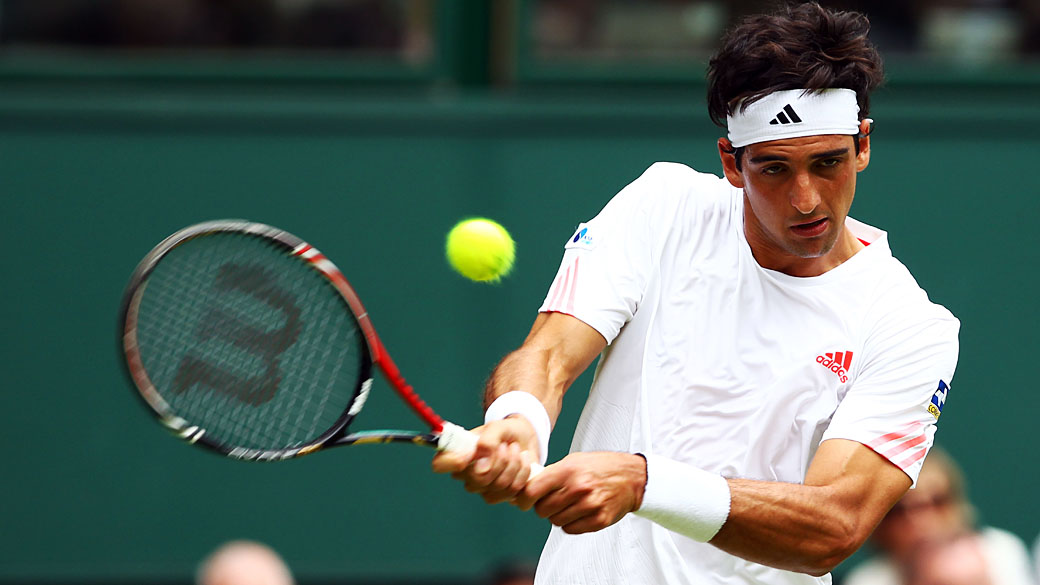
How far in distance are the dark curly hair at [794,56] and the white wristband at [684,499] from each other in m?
0.77

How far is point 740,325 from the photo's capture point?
3080 mm

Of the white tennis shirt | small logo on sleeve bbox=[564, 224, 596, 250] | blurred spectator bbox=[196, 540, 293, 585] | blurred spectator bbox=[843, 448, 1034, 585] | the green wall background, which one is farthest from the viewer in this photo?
the green wall background

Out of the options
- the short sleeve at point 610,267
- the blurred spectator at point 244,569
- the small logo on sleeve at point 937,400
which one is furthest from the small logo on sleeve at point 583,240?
the blurred spectator at point 244,569

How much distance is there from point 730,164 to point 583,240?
338 millimetres

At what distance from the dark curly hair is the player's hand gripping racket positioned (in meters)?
0.88

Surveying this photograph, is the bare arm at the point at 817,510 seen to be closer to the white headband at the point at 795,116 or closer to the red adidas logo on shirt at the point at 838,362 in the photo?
the red adidas logo on shirt at the point at 838,362

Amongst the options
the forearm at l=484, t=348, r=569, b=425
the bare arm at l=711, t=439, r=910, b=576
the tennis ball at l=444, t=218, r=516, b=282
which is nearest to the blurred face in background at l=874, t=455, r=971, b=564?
the bare arm at l=711, t=439, r=910, b=576

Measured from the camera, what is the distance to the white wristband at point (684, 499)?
2699 mm

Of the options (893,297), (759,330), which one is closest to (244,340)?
(759,330)

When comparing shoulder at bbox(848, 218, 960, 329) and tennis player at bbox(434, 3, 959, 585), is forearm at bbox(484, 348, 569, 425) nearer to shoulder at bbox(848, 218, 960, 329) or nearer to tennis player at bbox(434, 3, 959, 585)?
tennis player at bbox(434, 3, 959, 585)

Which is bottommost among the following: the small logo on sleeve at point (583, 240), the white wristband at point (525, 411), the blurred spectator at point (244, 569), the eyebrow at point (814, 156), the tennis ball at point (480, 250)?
the blurred spectator at point (244, 569)

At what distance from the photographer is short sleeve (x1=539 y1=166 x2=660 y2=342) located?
3.02m

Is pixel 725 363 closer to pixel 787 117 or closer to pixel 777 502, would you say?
pixel 777 502

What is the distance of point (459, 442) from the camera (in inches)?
105
